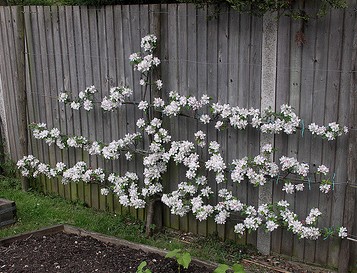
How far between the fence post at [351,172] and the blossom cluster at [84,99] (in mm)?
2834

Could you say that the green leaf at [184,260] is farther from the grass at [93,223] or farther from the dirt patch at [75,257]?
the grass at [93,223]

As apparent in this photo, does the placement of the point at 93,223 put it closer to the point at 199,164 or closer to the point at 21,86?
the point at 199,164

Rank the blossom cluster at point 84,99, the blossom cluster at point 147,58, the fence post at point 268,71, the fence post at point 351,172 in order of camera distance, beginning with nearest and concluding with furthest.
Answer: the fence post at point 351,172 < the fence post at point 268,71 < the blossom cluster at point 147,58 < the blossom cluster at point 84,99

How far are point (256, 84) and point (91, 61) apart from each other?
6.87ft

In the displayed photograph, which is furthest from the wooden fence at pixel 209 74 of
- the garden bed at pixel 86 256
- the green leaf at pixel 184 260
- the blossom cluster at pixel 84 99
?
the green leaf at pixel 184 260

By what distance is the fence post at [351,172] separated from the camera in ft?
12.7

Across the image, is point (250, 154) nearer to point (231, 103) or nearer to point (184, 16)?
point (231, 103)

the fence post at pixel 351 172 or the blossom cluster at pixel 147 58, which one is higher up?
the blossom cluster at pixel 147 58

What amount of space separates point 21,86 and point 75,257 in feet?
9.42

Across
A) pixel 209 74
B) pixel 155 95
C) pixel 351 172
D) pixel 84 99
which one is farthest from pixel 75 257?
pixel 351 172

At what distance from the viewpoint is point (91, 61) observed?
551cm

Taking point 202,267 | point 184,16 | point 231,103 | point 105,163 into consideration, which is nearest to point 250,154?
point 231,103

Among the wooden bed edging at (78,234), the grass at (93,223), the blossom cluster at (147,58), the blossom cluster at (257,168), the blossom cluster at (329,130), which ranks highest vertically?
the blossom cluster at (147,58)

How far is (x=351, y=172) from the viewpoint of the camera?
4035 millimetres
